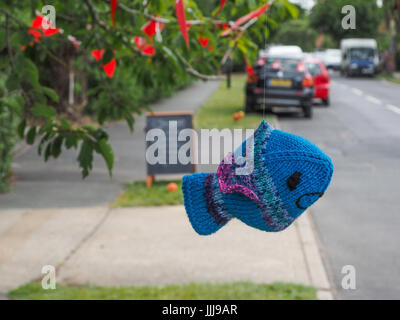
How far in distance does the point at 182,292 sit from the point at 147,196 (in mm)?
3569

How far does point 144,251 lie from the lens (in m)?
5.98

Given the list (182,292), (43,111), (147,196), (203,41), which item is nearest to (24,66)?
(43,111)

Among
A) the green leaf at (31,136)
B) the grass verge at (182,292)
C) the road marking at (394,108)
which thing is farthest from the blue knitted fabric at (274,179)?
the grass verge at (182,292)

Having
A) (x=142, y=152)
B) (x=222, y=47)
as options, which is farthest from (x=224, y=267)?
(x=142, y=152)

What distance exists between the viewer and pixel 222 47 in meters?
3.48

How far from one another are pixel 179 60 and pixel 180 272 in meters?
2.93

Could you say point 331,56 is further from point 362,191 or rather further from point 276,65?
point 276,65

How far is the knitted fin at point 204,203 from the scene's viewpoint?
1282 mm

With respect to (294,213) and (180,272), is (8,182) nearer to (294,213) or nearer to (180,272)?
(180,272)

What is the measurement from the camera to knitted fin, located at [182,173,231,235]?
1.28m

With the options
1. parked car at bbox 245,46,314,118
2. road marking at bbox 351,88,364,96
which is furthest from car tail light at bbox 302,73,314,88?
road marking at bbox 351,88,364,96

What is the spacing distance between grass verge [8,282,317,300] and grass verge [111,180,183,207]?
2.66 m

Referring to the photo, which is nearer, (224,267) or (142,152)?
(224,267)

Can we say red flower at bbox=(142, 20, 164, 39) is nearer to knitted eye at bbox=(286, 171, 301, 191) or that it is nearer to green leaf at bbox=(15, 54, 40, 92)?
green leaf at bbox=(15, 54, 40, 92)
